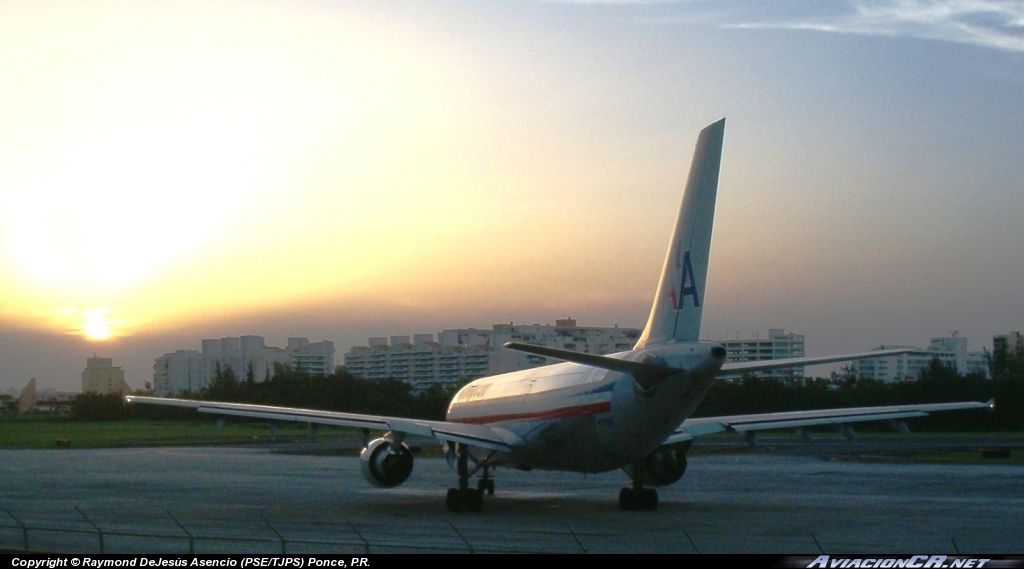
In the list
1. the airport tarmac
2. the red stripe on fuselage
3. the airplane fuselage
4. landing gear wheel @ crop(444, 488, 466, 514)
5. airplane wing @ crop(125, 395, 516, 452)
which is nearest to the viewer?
the airport tarmac

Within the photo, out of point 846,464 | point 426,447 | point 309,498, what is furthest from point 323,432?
point 309,498

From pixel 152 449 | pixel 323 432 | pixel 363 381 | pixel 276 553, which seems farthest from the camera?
pixel 323 432

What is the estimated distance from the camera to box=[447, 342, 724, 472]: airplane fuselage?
73.6 feet

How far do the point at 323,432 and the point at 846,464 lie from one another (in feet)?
197

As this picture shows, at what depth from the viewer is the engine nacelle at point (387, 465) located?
88.3ft

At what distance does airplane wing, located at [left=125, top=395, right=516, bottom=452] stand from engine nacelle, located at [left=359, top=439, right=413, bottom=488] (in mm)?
563

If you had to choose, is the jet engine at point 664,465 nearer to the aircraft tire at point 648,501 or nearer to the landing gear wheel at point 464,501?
the aircraft tire at point 648,501

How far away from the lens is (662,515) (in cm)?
2455

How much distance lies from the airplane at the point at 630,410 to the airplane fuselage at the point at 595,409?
0.10ft

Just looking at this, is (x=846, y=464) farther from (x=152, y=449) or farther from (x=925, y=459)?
(x=152, y=449)

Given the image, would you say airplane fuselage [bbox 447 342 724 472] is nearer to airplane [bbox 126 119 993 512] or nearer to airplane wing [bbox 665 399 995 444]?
airplane [bbox 126 119 993 512]

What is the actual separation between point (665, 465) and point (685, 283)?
5.97m

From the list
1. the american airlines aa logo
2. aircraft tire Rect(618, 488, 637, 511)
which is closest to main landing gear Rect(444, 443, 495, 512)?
aircraft tire Rect(618, 488, 637, 511)

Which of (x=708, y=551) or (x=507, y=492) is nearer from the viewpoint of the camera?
(x=708, y=551)
